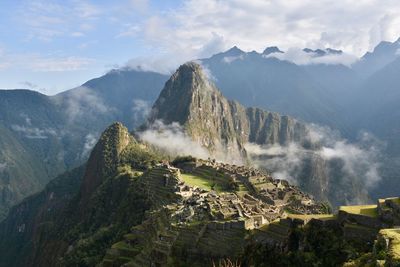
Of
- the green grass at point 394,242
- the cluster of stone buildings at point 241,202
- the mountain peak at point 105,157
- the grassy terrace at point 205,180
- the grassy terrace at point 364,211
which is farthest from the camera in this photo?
the mountain peak at point 105,157

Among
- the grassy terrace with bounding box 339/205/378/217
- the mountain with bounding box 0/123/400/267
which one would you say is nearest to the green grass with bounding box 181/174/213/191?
the mountain with bounding box 0/123/400/267

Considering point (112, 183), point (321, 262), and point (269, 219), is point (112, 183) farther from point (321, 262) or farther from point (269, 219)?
point (321, 262)

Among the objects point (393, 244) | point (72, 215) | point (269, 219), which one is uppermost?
point (393, 244)

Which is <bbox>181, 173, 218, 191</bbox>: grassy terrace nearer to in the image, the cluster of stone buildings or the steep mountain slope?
the steep mountain slope

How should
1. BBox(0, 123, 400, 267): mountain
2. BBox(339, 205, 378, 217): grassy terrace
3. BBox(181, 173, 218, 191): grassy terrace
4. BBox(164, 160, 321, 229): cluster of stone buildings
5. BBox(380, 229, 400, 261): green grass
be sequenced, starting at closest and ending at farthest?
1. BBox(380, 229, 400, 261): green grass
2. BBox(0, 123, 400, 267): mountain
3. BBox(339, 205, 378, 217): grassy terrace
4. BBox(164, 160, 321, 229): cluster of stone buildings
5. BBox(181, 173, 218, 191): grassy terrace

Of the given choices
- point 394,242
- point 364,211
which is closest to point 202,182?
point 364,211

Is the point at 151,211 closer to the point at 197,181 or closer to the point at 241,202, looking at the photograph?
the point at 241,202

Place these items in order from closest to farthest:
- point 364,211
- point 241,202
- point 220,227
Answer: point 364,211, point 220,227, point 241,202

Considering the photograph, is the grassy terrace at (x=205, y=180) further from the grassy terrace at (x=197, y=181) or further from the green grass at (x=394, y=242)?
the green grass at (x=394, y=242)

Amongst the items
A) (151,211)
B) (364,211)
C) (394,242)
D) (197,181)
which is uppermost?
(394,242)

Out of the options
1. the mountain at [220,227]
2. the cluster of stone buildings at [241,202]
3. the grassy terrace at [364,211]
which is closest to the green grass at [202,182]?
the mountain at [220,227]

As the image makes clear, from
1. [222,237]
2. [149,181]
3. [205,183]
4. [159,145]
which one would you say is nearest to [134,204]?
[149,181]
